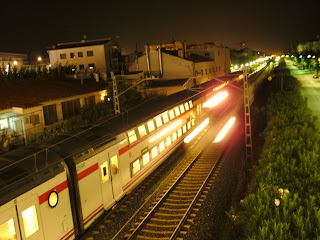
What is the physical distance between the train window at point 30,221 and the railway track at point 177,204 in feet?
9.96

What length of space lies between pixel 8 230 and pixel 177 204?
640cm

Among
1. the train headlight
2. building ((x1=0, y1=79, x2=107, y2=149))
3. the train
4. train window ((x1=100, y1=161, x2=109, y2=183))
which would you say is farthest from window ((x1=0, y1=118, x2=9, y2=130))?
the train headlight

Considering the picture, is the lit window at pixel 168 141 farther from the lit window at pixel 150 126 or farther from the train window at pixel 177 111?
the lit window at pixel 150 126

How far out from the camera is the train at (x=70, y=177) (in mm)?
6777

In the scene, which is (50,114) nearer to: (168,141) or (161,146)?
(168,141)

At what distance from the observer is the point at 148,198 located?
38.9 ft

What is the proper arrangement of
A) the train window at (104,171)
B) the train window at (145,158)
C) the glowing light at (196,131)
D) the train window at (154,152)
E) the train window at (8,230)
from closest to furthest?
the train window at (8,230), the train window at (104,171), the train window at (145,158), the train window at (154,152), the glowing light at (196,131)

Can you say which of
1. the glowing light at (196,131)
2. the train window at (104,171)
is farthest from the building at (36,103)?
the glowing light at (196,131)

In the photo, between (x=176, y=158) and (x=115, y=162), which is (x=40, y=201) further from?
(x=176, y=158)

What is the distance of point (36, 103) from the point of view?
64.5 feet

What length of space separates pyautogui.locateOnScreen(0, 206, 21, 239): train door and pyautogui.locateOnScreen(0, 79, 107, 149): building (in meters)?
11.4

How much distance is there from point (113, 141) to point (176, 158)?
23.3 ft

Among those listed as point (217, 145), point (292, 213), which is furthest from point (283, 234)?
point (217, 145)

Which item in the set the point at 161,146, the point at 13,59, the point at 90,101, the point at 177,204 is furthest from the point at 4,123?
the point at 13,59
